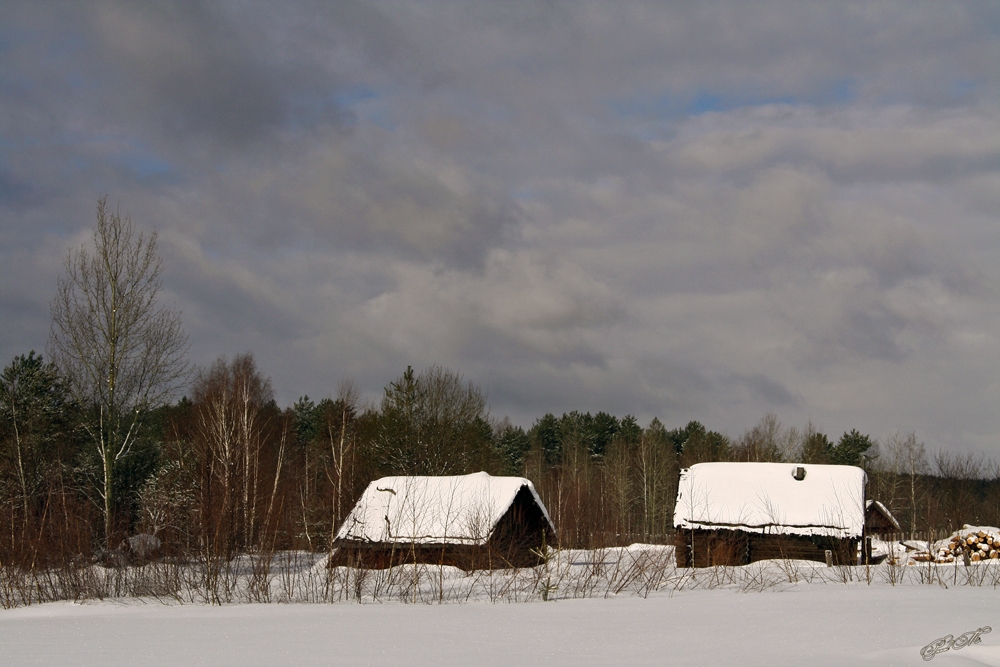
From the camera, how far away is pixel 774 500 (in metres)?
30.9

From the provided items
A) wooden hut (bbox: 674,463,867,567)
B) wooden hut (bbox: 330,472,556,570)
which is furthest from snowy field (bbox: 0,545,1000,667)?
wooden hut (bbox: 674,463,867,567)

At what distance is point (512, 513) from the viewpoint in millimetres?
29344

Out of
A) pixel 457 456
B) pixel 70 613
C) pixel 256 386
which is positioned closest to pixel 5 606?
pixel 70 613

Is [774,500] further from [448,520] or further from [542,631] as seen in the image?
[542,631]

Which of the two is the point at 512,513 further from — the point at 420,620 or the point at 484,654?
the point at 484,654

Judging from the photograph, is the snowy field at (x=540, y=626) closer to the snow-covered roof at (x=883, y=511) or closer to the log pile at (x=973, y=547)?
the log pile at (x=973, y=547)

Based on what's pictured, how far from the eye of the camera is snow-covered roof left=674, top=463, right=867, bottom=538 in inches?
1167

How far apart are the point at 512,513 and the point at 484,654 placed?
→ 19753mm

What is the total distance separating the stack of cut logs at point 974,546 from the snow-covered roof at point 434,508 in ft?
46.2

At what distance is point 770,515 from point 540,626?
63.9ft

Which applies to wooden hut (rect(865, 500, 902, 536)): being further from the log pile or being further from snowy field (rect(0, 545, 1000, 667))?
snowy field (rect(0, 545, 1000, 667))

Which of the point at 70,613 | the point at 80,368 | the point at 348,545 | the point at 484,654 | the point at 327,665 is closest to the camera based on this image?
the point at 327,665

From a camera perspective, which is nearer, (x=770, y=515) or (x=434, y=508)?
(x=434, y=508)

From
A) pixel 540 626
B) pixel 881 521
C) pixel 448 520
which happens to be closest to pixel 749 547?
pixel 448 520
